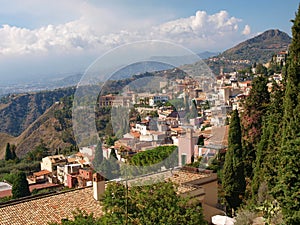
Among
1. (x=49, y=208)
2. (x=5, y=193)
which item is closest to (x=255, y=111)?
(x=49, y=208)

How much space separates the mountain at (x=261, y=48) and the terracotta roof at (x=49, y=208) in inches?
2281

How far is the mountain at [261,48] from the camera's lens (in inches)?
2603

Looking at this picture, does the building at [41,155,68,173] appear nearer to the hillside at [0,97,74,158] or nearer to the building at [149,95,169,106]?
the hillside at [0,97,74,158]

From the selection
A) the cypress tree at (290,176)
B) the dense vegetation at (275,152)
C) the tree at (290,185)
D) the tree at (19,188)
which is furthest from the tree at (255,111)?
the tree at (19,188)

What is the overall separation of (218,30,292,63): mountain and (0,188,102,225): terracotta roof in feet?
190

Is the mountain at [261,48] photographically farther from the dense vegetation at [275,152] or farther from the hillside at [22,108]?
the dense vegetation at [275,152]

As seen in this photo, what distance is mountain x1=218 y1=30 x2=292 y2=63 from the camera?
66125mm

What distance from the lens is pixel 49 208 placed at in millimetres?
6844

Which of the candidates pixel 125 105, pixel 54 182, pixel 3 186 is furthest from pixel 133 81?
pixel 54 182

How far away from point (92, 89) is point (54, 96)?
5648 centimetres

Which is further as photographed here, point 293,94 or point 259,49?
point 259,49

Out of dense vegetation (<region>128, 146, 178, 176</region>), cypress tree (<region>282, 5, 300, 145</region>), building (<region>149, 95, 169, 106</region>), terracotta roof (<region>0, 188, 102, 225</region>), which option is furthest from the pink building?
terracotta roof (<region>0, 188, 102, 225</region>)

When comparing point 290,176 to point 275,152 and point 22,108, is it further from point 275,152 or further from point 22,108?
point 22,108

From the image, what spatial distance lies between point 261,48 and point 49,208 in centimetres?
7353
